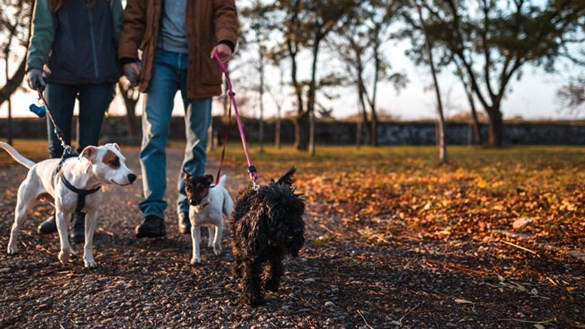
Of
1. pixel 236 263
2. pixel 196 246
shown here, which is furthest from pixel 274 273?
pixel 196 246

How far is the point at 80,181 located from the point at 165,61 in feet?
5.20

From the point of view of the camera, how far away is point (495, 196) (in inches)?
263

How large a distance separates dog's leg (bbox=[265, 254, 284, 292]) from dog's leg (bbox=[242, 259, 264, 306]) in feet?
0.46

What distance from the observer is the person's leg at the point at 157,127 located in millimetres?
4500

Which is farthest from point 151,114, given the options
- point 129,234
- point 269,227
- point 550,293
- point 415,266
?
point 550,293

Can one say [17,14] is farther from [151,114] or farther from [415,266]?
[415,266]

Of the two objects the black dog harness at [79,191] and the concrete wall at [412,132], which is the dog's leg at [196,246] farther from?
the concrete wall at [412,132]

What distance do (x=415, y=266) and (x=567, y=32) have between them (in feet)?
73.4

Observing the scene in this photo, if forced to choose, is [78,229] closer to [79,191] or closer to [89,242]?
[89,242]

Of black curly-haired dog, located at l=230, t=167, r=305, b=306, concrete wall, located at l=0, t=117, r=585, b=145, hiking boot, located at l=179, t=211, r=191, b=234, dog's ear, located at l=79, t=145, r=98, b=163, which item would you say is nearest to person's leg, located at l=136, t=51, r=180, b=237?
hiking boot, located at l=179, t=211, r=191, b=234

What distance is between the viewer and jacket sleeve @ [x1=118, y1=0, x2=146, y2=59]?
175 inches

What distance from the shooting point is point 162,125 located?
14.9ft

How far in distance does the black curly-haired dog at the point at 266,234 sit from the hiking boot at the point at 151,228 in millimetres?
1586

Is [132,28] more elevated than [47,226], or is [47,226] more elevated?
[132,28]
